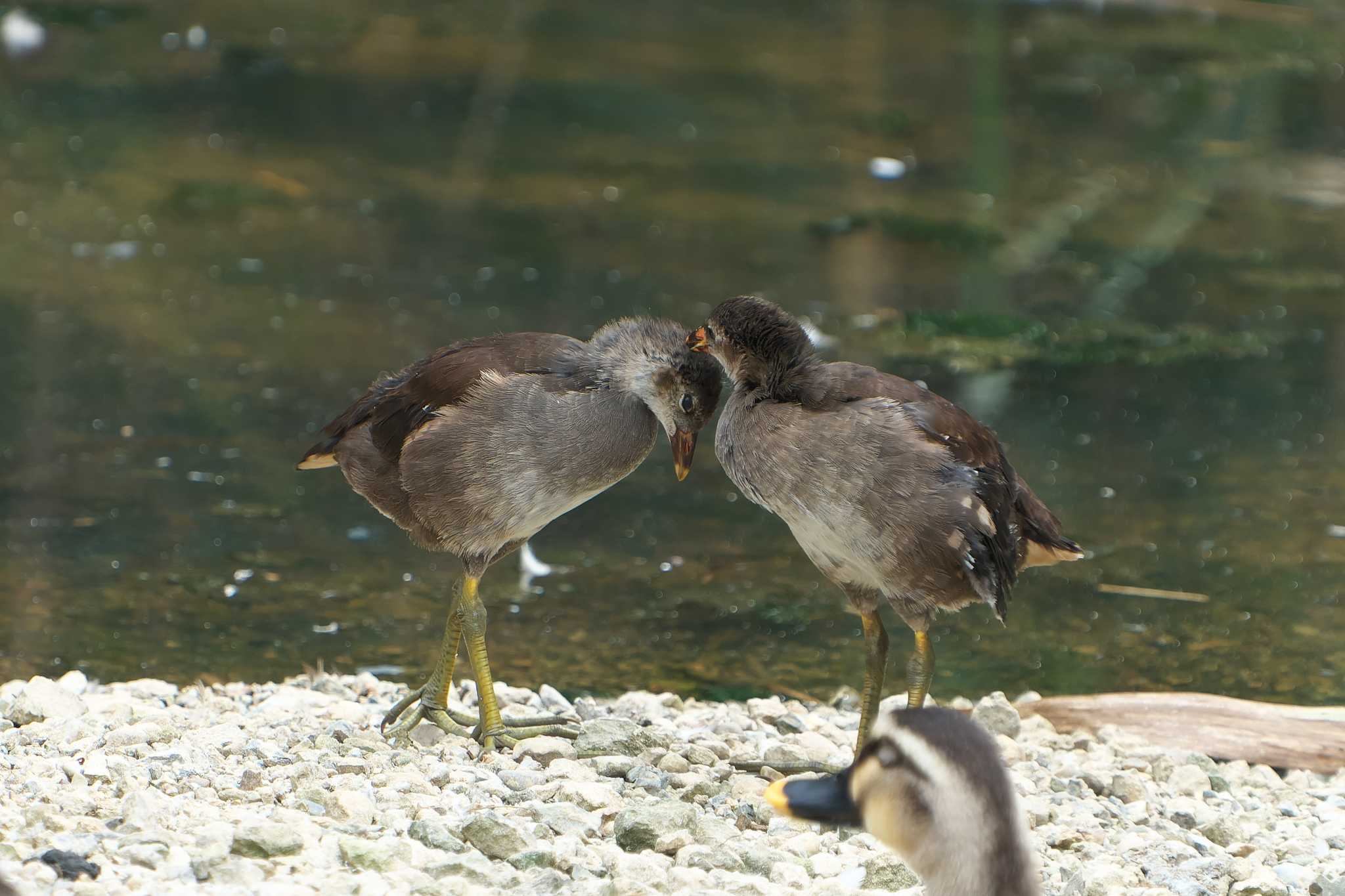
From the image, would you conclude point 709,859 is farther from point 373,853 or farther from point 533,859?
point 373,853

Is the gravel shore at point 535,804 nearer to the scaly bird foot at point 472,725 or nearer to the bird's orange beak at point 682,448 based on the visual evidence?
the scaly bird foot at point 472,725

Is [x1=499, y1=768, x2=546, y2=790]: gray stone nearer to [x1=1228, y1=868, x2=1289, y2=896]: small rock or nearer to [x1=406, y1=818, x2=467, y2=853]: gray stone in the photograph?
[x1=406, y1=818, x2=467, y2=853]: gray stone

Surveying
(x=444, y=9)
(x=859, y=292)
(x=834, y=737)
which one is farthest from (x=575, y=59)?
(x=834, y=737)

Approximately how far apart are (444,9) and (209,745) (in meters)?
11.8

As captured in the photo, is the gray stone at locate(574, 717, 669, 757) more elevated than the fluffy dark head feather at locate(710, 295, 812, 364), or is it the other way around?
the fluffy dark head feather at locate(710, 295, 812, 364)

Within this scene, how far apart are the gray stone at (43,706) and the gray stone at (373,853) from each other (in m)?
1.42

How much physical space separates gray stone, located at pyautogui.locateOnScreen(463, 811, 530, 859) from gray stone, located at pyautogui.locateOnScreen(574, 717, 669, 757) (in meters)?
0.83

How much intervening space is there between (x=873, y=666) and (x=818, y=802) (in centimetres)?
129

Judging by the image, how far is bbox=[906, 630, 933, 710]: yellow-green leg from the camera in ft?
16.0

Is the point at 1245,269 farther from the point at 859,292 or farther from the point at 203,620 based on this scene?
the point at 203,620

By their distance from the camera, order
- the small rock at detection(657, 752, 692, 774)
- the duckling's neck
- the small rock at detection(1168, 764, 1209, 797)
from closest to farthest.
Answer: the duckling's neck → the small rock at detection(657, 752, 692, 774) → the small rock at detection(1168, 764, 1209, 797)

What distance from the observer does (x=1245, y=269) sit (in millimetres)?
10711

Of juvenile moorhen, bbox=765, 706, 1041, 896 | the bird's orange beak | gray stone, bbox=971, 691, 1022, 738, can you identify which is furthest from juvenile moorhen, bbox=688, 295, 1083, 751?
juvenile moorhen, bbox=765, 706, 1041, 896

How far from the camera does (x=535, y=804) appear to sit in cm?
445
